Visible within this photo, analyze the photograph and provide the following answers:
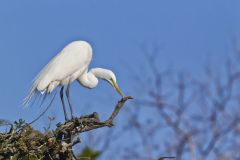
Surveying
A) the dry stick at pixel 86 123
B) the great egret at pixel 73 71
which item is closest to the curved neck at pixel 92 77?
the great egret at pixel 73 71

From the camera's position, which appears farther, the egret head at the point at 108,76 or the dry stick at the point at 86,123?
the egret head at the point at 108,76

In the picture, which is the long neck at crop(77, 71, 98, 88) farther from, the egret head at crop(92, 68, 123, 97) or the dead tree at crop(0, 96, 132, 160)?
the dead tree at crop(0, 96, 132, 160)

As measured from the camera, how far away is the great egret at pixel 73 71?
9.20 metres

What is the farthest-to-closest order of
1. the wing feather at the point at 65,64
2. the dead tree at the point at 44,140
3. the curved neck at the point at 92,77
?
the curved neck at the point at 92,77 → the wing feather at the point at 65,64 → the dead tree at the point at 44,140

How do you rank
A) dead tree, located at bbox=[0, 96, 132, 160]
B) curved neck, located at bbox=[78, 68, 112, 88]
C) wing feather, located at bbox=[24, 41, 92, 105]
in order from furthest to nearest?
curved neck, located at bbox=[78, 68, 112, 88] → wing feather, located at bbox=[24, 41, 92, 105] → dead tree, located at bbox=[0, 96, 132, 160]

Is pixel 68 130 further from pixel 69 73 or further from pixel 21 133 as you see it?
pixel 69 73

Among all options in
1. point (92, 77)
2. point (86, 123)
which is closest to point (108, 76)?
point (92, 77)

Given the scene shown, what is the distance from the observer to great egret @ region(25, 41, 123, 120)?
9.20 meters

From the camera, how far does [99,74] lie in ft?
31.7

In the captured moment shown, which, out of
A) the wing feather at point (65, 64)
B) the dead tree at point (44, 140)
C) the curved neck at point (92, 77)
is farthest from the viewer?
the curved neck at point (92, 77)

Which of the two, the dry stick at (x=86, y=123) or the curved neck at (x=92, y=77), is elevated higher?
the curved neck at (x=92, y=77)

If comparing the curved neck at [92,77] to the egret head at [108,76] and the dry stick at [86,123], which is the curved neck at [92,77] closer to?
the egret head at [108,76]

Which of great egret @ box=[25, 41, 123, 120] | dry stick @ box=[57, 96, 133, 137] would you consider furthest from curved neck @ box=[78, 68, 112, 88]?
dry stick @ box=[57, 96, 133, 137]

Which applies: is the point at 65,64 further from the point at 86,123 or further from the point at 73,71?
the point at 86,123
